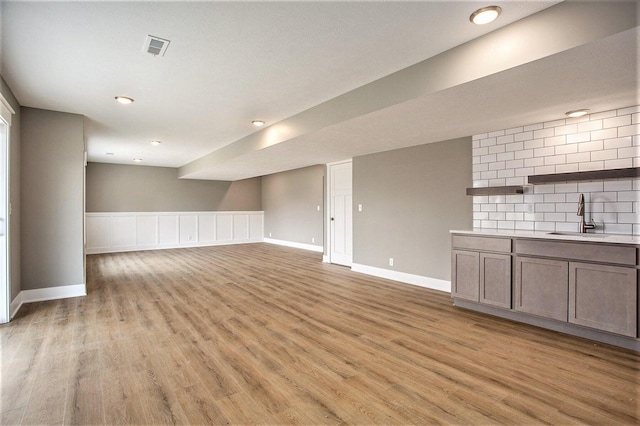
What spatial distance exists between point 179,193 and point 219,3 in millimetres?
8948

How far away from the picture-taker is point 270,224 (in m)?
11.2

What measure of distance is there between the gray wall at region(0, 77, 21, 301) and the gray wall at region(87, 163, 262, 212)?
17.9ft

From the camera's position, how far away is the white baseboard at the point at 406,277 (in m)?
4.62

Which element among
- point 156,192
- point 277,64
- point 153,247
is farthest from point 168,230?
point 277,64

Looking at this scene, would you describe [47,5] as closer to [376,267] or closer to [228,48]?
[228,48]

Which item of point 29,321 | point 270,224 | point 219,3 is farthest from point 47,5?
point 270,224

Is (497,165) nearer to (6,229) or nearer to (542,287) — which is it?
(542,287)

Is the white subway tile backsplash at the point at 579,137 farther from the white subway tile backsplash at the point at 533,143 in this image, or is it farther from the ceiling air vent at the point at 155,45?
the ceiling air vent at the point at 155,45

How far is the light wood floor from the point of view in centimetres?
190

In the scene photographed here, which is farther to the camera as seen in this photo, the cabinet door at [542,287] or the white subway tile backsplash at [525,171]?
the white subway tile backsplash at [525,171]

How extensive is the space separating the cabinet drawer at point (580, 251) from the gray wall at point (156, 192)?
9310mm

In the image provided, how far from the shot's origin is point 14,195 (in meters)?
3.76

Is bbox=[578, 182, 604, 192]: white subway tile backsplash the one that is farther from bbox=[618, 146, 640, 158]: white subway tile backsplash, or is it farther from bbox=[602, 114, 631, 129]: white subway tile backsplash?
bbox=[602, 114, 631, 129]: white subway tile backsplash

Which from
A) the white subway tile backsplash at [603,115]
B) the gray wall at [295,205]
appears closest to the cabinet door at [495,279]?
the white subway tile backsplash at [603,115]
